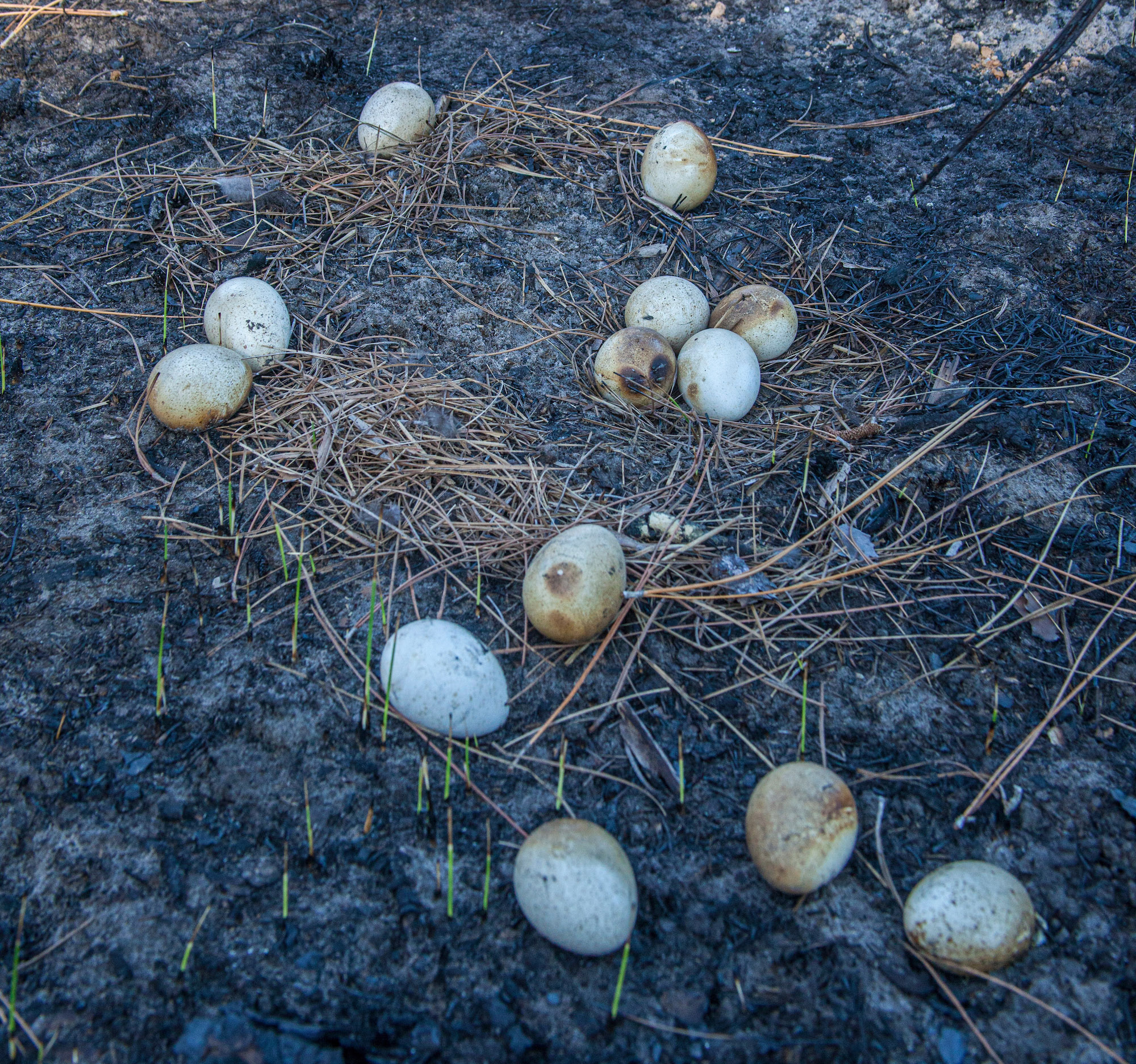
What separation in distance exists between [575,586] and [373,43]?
370 cm

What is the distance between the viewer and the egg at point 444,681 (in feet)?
6.28

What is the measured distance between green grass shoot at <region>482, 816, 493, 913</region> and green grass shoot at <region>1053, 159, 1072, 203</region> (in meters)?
3.76

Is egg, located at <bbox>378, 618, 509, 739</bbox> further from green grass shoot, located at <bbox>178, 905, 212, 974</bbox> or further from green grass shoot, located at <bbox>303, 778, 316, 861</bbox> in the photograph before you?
green grass shoot, located at <bbox>178, 905, 212, 974</bbox>

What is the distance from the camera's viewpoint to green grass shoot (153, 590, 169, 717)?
2.00 m

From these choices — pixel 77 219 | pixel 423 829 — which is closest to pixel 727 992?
pixel 423 829

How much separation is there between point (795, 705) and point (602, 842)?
720 millimetres

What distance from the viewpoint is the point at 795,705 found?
2.13 meters

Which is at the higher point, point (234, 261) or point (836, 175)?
point (836, 175)

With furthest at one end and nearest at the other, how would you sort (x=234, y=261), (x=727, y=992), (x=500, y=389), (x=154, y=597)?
1. (x=234, y=261)
2. (x=500, y=389)
3. (x=154, y=597)
4. (x=727, y=992)

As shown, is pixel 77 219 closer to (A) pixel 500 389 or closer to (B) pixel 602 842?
(A) pixel 500 389

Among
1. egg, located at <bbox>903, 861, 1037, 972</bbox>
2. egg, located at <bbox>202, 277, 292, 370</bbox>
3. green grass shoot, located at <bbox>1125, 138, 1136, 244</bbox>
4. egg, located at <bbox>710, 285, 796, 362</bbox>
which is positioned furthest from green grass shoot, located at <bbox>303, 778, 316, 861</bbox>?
green grass shoot, located at <bbox>1125, 138, 1136, 244</bbox>

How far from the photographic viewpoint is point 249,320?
275cm

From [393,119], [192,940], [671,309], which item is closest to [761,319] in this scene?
[671,309]

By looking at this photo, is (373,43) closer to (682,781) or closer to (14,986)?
(682,781)
